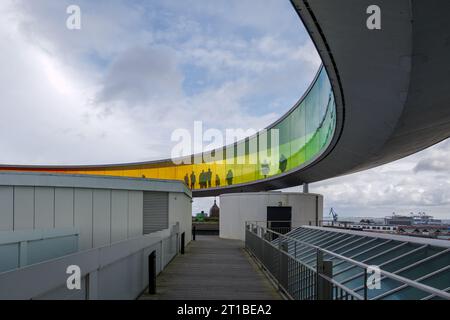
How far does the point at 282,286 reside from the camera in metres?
10.3

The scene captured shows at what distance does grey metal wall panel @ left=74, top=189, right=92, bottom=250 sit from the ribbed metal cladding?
340 centimetres

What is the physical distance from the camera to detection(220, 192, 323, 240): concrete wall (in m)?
30.6

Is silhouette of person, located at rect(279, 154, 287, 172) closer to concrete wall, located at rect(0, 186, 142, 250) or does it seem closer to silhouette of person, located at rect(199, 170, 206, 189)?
concrete wall, located at rect(0, 186, 142, 250)

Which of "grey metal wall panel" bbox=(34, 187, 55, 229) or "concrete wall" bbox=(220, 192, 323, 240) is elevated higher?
"grey metal wall panel" bbox=(34, 187, 55, 229)

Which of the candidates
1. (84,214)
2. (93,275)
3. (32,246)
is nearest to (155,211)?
(84,214)

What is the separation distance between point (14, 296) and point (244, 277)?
30.8 feet

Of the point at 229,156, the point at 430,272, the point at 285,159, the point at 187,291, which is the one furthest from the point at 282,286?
the point at 229,156

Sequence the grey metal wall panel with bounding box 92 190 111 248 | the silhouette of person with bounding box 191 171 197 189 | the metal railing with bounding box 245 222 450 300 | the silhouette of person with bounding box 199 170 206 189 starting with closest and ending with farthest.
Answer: the metal railing with bounding box 245 222 450 300 < the grey metal wall panel with bounding box 92 190 111 248 < the silhouette of person with bounding box 199 170 206 189 < the silhouette of person with bounding box 191 171 197 189

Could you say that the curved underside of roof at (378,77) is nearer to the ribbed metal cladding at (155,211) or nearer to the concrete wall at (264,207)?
the concrete wall at (264,207)

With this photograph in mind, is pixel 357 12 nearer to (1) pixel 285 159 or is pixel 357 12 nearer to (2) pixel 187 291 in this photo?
(2) pixel 187 291

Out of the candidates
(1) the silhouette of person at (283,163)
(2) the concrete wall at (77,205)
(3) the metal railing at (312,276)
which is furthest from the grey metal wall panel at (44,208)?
(1) the silhouette of person at (283,163)

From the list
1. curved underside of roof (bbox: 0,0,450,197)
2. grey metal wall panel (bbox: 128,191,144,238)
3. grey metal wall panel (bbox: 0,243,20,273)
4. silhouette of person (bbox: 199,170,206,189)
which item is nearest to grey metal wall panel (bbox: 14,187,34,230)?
grey metal wall panel (bbox: 128,191,144,238)

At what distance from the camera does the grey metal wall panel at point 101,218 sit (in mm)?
17875

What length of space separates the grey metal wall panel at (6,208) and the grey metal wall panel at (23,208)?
0.14m
